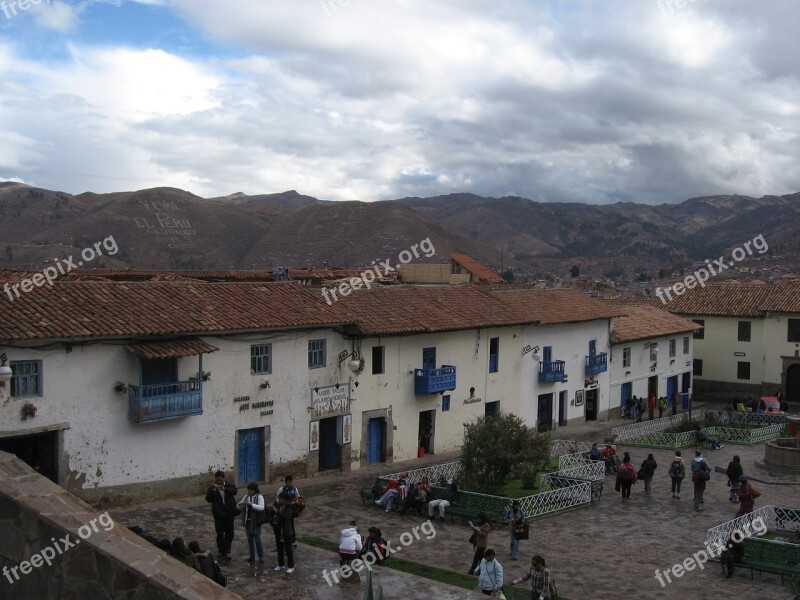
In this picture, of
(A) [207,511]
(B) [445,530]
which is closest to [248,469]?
(A) [207,511]

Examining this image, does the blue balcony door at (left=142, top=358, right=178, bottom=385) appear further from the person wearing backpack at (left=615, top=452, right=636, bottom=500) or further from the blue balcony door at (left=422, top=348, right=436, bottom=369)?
the person wearing backpack at (left=615, top=452, right=636, bottom=500)

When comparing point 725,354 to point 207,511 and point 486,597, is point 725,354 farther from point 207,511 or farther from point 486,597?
point 486,597

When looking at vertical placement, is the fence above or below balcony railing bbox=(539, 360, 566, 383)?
below

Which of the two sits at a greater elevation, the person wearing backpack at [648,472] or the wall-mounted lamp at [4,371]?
the wall-mounted lamp at [4,371]

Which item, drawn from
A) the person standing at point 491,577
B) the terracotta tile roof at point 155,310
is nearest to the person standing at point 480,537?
the person standing at point 491,577

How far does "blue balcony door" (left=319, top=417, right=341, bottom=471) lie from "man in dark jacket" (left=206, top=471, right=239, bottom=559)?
1091cm

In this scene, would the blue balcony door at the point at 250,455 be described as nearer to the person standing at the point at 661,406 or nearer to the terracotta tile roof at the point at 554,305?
the terracotta tile roof at the point at 554,305

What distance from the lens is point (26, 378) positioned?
59.3 ft

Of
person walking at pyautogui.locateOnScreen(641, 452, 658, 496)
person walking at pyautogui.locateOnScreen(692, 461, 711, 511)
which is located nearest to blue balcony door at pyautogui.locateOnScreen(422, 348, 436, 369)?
person walking at pyautogui.locateOnScreen(641, 452, 658, 496)

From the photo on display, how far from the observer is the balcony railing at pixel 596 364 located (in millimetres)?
37344

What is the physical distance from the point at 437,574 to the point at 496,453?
20.4 feet

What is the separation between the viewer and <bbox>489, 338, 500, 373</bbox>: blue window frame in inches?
1245

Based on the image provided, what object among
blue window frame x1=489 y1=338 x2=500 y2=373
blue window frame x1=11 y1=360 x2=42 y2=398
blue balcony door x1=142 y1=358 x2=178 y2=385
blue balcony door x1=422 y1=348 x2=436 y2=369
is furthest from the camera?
blue window frame x1=489 y1=338 x2=500 y2=373

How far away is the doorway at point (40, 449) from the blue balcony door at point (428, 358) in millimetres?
13260
